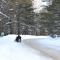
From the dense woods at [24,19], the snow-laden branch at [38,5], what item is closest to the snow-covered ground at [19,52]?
the dense woods at [24,19]

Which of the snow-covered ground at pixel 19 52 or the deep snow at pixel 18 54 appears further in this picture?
the snow-covered ground at pixel 19 52

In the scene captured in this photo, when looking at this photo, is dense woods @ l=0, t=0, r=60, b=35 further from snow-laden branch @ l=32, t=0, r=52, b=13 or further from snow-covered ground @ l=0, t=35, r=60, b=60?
snow-covered ground @ l=0, t=35, r=60, b=60

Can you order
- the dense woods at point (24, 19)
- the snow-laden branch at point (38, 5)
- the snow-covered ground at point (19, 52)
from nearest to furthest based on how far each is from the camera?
1. the snow-covered ground at point (19, 52)
2. the dense woods at point (24, 19)
3. the snow-laden branch at point (38, 5)

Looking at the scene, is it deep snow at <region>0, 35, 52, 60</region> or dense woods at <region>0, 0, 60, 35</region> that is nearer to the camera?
deep snow at <region>0, 35, 52, 60</region>

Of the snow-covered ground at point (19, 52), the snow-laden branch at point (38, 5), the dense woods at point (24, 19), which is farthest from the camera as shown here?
the snow-laden branch at point (38, 5)

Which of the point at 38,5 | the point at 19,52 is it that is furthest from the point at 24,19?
the point at 19,52

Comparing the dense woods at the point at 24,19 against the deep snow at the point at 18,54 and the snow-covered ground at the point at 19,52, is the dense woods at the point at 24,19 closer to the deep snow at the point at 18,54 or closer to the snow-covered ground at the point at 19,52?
the snow-covered ground at the point at 19,52

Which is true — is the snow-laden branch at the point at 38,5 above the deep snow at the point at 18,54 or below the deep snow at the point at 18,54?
above

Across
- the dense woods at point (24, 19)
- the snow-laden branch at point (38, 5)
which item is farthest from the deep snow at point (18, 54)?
the snow-laden branch at point (38, 5)

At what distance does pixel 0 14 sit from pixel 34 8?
11.1 m

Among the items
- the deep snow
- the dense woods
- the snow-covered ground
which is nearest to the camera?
the deep snow

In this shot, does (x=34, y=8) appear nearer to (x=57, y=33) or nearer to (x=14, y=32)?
(x=14, y=32)

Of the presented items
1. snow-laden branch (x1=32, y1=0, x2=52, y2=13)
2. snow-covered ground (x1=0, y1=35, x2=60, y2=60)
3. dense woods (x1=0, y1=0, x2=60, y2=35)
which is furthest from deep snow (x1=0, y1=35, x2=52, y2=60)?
snow-laden branch (x1=32, y1=0, x2=52, y2=13)

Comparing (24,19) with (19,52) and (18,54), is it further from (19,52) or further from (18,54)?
(18,54)
